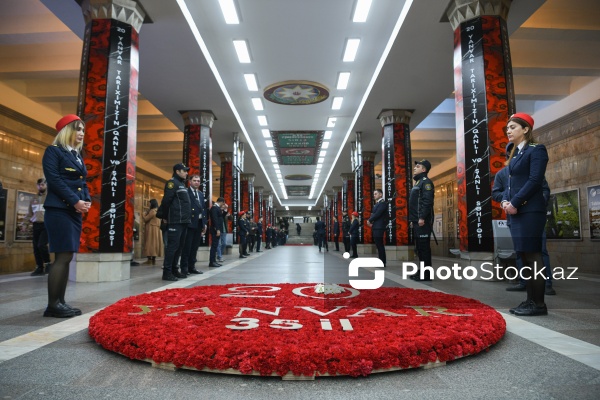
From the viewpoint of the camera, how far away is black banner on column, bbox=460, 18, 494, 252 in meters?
6.14

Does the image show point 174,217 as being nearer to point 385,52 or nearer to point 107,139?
point 107,139

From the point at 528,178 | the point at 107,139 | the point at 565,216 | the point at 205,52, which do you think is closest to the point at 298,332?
the point at 528,178

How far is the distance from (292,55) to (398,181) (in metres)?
4.91

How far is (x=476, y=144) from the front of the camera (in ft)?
20.6

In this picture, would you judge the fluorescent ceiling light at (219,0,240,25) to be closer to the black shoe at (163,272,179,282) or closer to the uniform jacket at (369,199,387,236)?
the uniform jacket at (369,199,387,236)

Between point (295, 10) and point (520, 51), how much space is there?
5093 millimetres

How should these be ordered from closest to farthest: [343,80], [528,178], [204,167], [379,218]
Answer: [528,178], [379,218], [343,80], [204,167]

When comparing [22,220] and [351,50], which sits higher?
[351,50]

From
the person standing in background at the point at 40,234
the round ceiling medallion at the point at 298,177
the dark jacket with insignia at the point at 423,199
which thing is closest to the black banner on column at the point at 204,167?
the person standing in background at the point at 40,234

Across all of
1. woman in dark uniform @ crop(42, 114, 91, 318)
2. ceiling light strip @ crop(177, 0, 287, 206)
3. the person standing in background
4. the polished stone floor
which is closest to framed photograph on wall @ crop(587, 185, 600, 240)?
the polished stone floor

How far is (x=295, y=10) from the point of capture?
811cm

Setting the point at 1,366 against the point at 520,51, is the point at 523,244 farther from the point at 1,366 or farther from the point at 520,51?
the point at 520,51

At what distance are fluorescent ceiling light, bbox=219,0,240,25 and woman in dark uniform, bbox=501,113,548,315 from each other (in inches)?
251

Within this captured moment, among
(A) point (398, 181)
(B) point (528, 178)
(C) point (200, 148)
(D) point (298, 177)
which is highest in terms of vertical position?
(D) point (298, 177)
